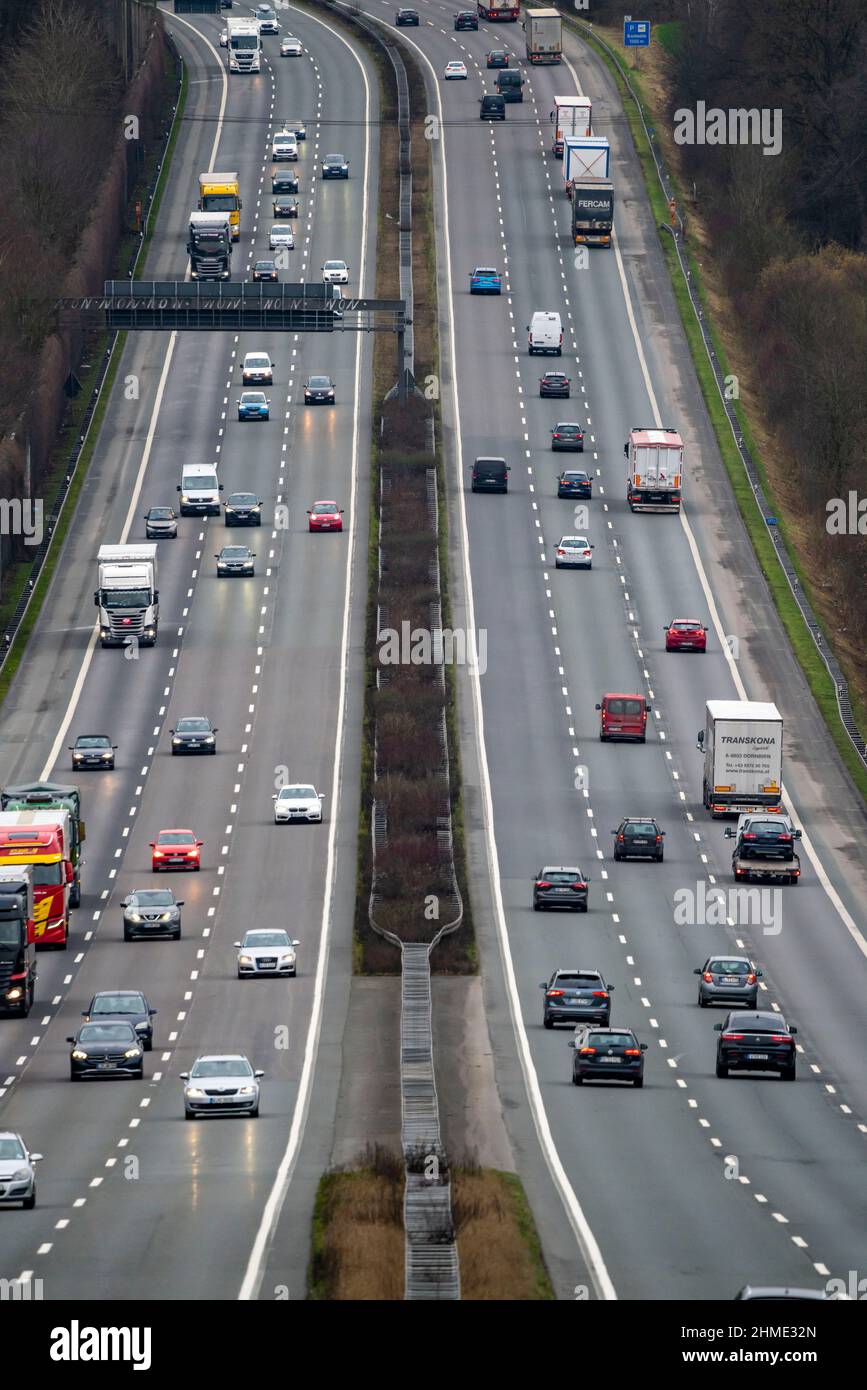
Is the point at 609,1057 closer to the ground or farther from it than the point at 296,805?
farther from it

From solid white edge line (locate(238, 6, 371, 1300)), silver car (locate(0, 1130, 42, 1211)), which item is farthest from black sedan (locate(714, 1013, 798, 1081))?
silver car (locate(0, 1130, 42, 1211))

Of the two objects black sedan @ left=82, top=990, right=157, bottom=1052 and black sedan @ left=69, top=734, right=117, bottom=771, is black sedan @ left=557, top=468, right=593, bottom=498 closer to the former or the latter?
black sedan @ left=69, top=734, right=117, bottom=771

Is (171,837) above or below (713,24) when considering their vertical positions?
above

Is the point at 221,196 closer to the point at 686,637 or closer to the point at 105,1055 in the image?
the point at 686,637

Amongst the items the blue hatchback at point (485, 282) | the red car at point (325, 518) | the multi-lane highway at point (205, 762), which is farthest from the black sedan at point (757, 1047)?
the blue hatchback at point (485, 282)

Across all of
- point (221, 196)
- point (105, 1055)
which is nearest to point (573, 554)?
point (221, 196)

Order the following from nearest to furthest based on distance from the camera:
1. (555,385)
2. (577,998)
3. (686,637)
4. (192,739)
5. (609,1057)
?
(609,1057) → (577,998) → (192,739) → (686,637) → (555,385)
